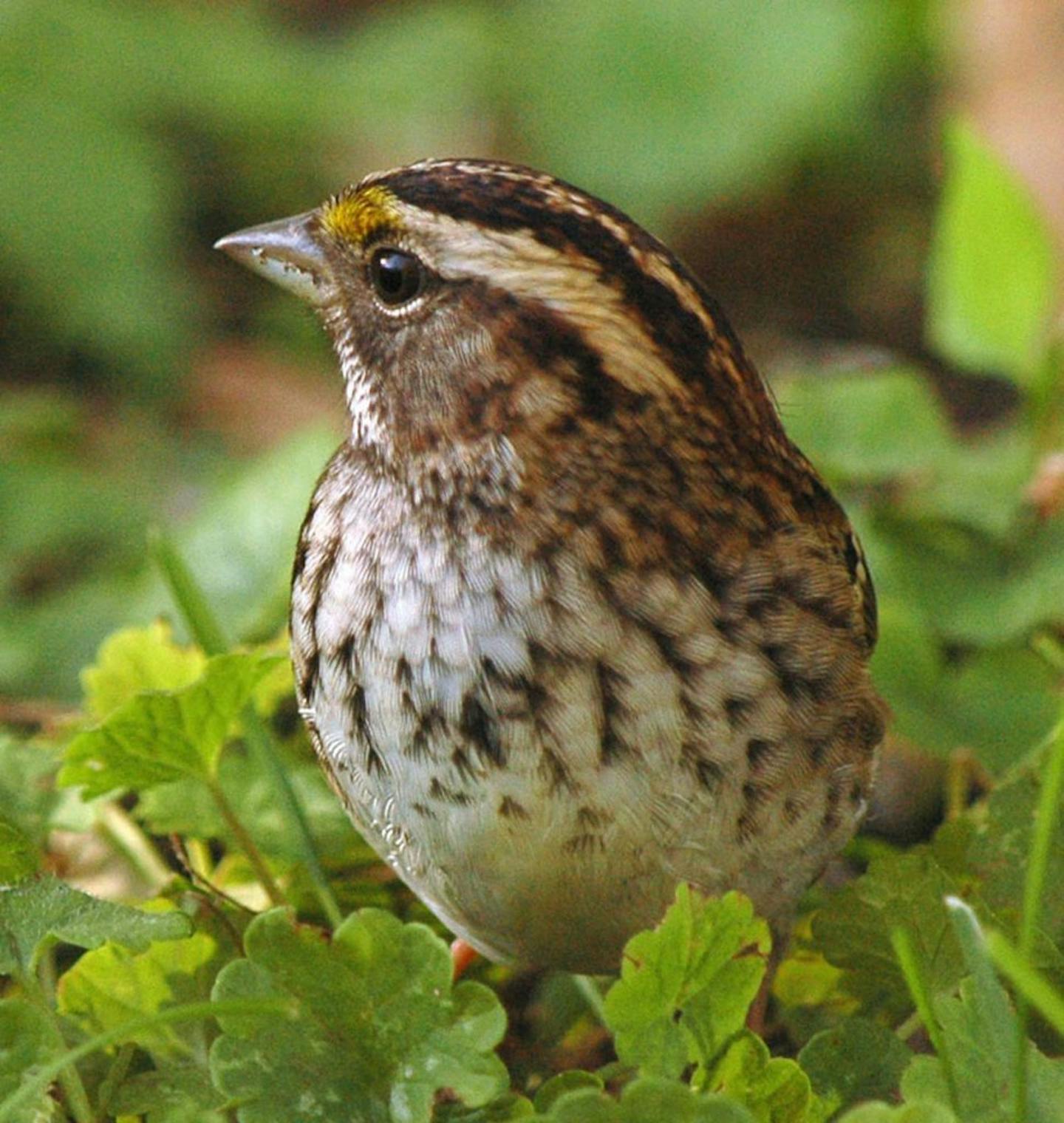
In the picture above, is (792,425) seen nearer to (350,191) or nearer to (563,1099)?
(350,191)

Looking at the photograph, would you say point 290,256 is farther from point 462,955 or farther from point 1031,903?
point 1031,903

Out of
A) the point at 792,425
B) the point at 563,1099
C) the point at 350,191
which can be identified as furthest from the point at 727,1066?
the point at 792,425

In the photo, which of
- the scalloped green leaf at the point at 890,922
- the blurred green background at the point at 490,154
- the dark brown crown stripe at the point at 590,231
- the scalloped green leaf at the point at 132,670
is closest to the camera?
the dark brown crown stripe at the point at 590,231

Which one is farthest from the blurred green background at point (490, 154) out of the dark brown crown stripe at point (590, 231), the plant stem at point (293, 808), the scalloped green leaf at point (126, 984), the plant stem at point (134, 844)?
the dark brown crown stripe at point (590, 231)

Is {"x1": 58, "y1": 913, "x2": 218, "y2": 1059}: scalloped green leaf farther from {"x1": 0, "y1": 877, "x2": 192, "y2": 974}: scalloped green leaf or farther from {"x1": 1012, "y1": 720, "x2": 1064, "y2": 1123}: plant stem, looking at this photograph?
{"x1": 1012, "y1": 720, "x2": 1064, "y2": 1123}: plant stem

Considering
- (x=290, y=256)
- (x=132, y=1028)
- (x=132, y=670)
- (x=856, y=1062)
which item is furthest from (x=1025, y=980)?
(x=132, y=670)

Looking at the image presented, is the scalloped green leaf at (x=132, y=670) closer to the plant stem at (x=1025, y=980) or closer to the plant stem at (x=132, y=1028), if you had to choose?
the plant stem at (x=132, y=1028)
